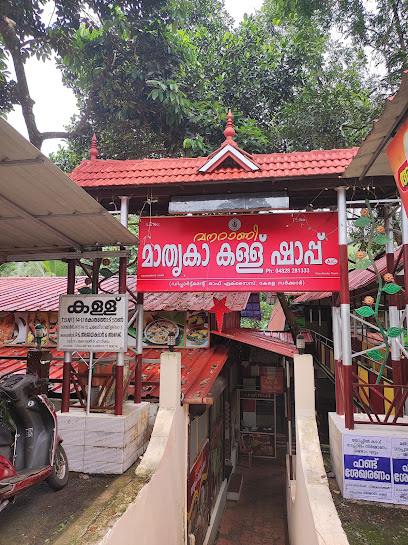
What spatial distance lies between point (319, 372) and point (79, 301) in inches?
482

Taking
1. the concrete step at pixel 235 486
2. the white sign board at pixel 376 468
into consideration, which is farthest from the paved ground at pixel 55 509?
the concrete step at pixel 235 486

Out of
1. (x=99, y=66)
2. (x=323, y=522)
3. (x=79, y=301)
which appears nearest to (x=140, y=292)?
(x=79, y=301)

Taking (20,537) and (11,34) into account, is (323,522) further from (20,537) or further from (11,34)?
(11,34)

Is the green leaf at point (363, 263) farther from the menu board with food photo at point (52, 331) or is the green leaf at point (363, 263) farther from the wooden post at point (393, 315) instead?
the menu board with food photo at point (52, 331)

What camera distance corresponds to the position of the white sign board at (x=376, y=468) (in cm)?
476

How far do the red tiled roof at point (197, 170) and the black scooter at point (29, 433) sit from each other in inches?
133

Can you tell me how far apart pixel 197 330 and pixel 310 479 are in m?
4.44

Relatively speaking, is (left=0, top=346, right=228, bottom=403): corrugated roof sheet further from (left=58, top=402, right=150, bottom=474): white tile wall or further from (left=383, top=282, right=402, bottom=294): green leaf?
(left=383, top=282, right=402, bottom=294): green leaf

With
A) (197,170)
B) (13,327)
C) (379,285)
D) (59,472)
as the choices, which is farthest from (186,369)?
(13,327)

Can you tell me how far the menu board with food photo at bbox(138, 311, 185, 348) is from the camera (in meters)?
8.65

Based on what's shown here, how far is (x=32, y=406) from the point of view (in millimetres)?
4438

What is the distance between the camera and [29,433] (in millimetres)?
4352

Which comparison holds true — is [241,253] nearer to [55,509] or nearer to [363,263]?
[363,263]

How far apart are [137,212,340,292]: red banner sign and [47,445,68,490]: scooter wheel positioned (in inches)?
107
